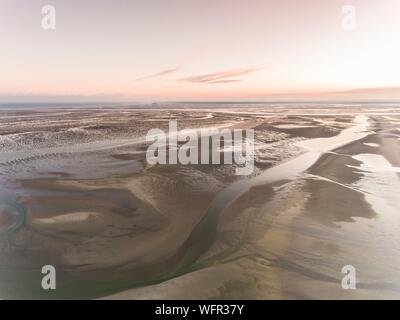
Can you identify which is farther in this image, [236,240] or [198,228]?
[198,228]

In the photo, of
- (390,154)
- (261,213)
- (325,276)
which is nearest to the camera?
(325,276)

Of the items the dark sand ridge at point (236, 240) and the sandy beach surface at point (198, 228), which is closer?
the dark sand ridge at point (236, 240)

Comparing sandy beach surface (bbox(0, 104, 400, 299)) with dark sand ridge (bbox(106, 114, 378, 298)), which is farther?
sandy beach surface (bbox(0, 104, 400, 299))

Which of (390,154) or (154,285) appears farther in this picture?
(390,154)

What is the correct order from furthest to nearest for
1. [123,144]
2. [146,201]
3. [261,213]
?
[123,144] → [146,201] → [261,213]
